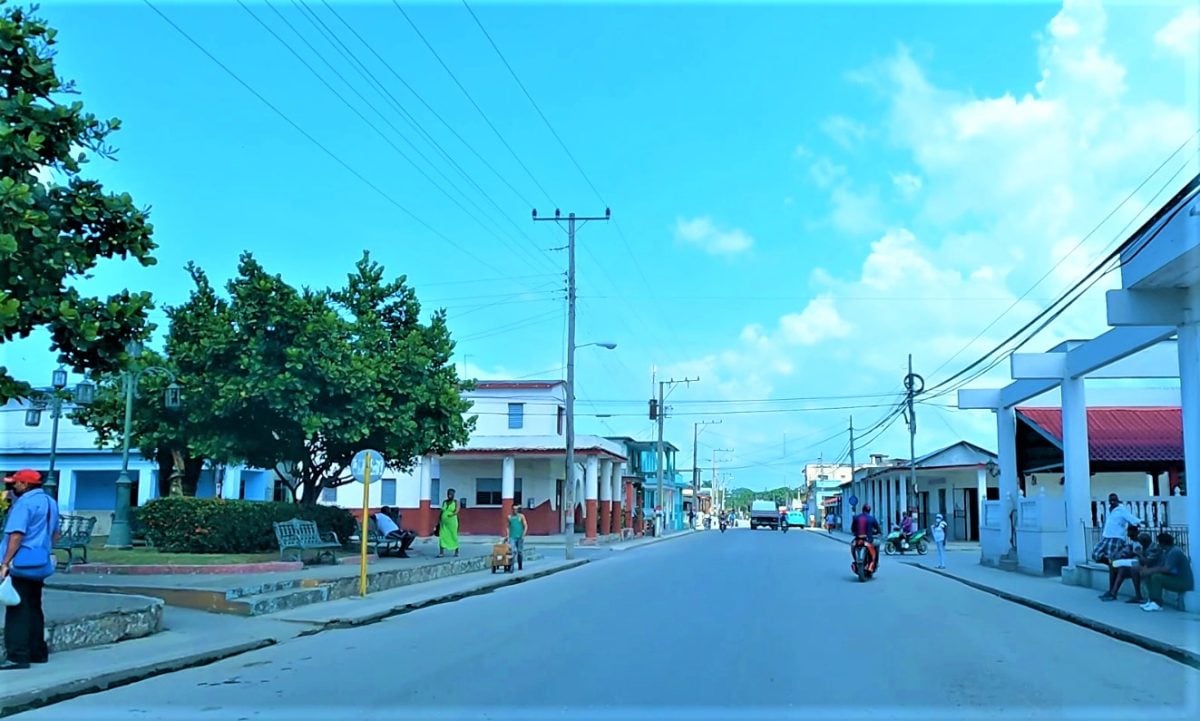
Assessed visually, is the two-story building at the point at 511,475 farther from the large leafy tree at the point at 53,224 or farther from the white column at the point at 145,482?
the large leafy tree at the point at 53,224

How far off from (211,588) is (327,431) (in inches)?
283

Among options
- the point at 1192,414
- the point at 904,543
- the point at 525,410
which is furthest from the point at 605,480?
the point at 1192,414

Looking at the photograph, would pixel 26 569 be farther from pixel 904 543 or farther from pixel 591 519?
pixel 591 519

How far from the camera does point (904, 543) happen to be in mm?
38969

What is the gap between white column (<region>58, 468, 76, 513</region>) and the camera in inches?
1580

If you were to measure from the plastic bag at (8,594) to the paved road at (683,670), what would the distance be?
1.35 m

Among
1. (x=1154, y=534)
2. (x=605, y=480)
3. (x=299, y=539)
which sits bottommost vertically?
(x=299, y=539)

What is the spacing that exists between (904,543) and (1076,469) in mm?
17828

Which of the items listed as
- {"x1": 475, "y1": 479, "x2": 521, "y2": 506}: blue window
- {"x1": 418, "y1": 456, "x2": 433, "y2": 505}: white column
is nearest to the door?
{"x1": 475, "y1": 479, "x2": 521, "y2": 506}: blue window

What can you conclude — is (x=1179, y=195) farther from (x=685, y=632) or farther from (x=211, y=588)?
(x=211, y=588)

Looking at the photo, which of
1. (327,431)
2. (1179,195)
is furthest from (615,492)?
(1179,195)

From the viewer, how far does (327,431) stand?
73.0ft

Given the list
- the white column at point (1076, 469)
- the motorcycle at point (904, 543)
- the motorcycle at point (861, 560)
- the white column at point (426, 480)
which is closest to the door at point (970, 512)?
the motorcycle at point (904, 543)

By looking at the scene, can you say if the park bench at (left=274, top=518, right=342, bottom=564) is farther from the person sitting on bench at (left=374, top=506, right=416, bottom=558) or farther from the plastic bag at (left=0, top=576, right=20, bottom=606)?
the plastic bag at (left=0, top=576, right=20, bottom=606)
